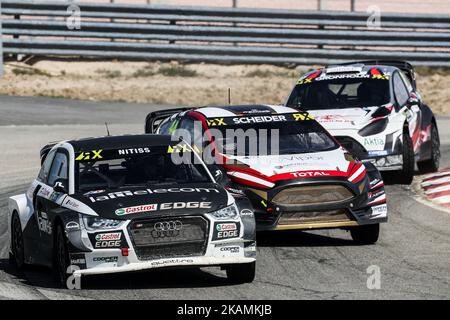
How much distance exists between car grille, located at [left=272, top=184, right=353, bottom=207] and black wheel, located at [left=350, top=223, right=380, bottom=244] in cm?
45

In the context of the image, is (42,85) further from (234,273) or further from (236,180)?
(234,273)

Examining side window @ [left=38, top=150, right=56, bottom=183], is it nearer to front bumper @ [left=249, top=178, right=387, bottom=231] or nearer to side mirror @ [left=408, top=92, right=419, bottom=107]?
front bumper @ [left=249, top=178, right=387, bottom=231]

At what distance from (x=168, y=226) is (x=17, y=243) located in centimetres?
223

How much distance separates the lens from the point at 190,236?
9797mm

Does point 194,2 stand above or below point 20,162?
above

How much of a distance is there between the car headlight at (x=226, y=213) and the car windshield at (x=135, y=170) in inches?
28.7

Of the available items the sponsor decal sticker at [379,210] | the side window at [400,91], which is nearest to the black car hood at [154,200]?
→ the sponsor decal sticker at [379,210]

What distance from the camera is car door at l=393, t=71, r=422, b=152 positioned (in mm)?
16938

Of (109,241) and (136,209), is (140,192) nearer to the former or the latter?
(136,209)

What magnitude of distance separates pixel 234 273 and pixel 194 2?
2678 centimetres

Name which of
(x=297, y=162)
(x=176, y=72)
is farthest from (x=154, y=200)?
(x=176, y=72)

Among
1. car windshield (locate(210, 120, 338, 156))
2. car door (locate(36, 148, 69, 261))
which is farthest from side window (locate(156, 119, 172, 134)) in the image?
car door (locate(36, 148, 69, 261))

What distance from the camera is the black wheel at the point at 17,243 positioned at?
1126cm
